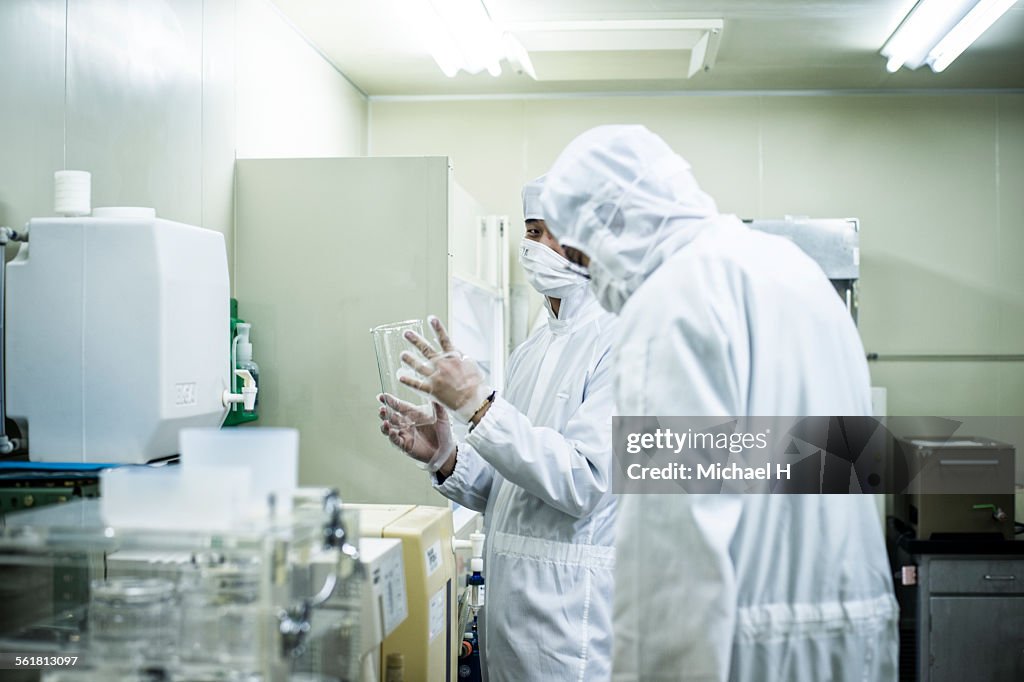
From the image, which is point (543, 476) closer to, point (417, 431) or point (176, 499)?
point (417, 431)

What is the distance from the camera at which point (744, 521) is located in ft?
3.77

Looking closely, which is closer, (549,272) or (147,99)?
(549,272)

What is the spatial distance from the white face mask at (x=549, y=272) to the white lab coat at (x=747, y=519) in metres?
0.79

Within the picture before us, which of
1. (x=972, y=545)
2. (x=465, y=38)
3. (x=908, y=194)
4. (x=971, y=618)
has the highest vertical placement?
(x=465, y=38)

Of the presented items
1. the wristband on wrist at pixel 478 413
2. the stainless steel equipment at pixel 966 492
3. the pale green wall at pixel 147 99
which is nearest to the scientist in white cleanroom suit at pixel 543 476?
the wristband on wrist at pixel 478 413

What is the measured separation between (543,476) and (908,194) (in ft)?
9.87

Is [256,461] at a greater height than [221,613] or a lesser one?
greater

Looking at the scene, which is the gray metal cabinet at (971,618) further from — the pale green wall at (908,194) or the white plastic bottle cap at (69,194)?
the white plastic bottle cap at (69,194)

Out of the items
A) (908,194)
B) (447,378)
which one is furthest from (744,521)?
(908,194)

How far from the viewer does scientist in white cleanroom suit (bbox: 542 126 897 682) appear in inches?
42.8

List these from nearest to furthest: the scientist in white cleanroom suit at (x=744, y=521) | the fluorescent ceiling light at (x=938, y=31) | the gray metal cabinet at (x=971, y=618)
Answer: the scientist in white cleanroom suit at (x=744, y=521) → the fluorescent ceiling light at (x=938, y=31) → the gray metal cabinet at (x=971, y=618)

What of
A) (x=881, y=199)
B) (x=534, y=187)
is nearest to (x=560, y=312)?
(x=534, y=187)

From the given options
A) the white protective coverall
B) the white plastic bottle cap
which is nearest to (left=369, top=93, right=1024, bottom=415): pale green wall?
the white protective coverall

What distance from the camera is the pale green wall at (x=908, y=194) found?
394 centimetres
